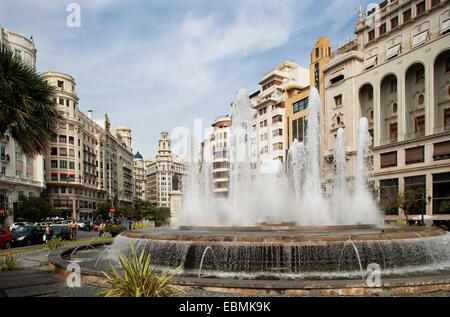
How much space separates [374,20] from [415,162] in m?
23.4

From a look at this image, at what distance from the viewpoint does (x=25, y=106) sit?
13.5m

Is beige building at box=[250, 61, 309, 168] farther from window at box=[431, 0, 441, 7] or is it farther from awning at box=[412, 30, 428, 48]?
window at box=[431, 0, 441, 7]

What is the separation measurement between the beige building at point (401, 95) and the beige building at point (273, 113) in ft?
52.4

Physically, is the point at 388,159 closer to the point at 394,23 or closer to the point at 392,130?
the point at 392,130

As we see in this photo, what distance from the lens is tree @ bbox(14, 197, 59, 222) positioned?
156 ft

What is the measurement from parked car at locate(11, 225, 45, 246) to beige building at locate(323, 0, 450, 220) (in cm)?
3857

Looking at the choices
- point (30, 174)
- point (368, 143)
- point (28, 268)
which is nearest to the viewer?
point (28, 268)

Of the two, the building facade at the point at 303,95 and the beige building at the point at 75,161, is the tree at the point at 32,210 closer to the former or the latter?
the beige building at the point at 75,161

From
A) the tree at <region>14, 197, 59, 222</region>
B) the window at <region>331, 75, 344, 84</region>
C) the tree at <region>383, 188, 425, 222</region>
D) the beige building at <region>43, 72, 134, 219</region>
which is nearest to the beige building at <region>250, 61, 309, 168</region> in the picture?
the window at <region>331, 75, 344, 84</region>

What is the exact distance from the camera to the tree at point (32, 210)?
1868 inches

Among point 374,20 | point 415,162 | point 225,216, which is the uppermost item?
point 374,20
